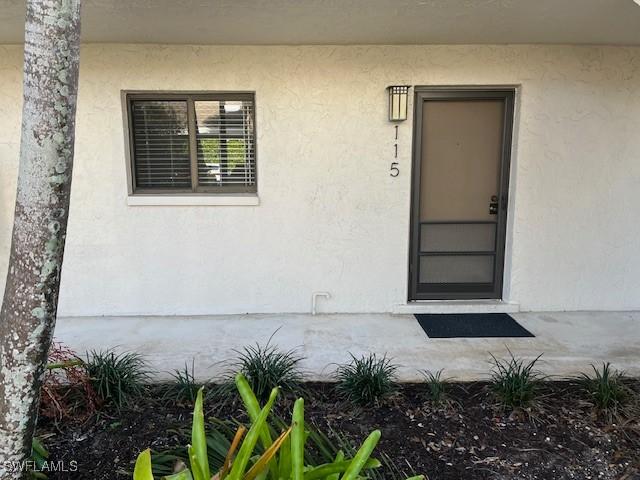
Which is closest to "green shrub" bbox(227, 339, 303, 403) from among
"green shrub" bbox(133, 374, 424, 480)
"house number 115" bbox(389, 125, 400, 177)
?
"green shrub" bbox(133, 374, 424, 480)

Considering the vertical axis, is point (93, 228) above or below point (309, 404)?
above

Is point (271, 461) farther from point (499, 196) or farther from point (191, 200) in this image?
point (499, 196)

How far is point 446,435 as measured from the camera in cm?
253

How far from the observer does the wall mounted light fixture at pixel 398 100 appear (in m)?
4.18

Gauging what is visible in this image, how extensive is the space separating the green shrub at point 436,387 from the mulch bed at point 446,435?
0.06 meters

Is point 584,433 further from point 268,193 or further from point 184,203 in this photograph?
point 184,203

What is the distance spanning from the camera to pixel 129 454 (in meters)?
2.33

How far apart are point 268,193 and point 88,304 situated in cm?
218

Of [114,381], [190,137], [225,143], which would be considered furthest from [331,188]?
[114,381]

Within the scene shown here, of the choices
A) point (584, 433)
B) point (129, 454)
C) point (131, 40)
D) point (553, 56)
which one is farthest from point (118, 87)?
point (584, 433)

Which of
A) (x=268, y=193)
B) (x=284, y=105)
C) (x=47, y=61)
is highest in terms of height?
(x=284, y=105)

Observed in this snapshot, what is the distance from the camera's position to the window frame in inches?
171

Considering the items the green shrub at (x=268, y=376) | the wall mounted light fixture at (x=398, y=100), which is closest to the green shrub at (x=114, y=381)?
the green shrub at (x=268, y=376)

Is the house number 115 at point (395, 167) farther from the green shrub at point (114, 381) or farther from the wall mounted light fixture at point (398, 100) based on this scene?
the green shrub at point (114, 381)
